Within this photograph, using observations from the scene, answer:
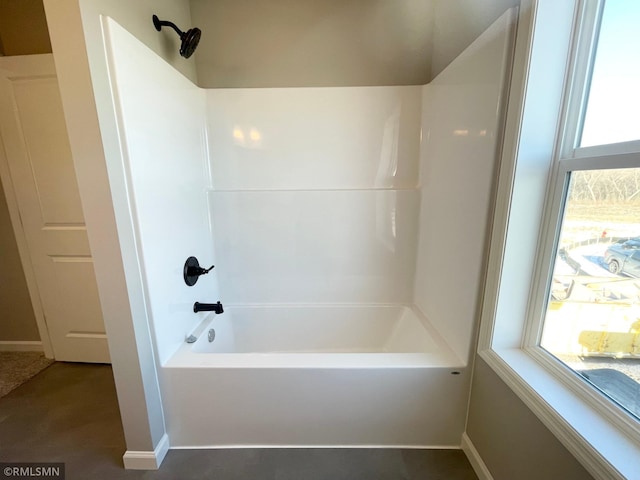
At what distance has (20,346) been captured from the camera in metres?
2.16

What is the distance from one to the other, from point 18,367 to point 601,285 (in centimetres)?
342

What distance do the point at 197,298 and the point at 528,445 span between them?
1.69 meters

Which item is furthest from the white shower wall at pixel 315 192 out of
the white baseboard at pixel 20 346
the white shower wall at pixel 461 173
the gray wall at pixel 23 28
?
the white baseboard at pixel 20 346

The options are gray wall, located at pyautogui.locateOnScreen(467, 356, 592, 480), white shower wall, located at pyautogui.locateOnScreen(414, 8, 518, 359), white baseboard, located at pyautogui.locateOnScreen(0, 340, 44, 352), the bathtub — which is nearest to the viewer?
gray wall, located at pyautogui.locateOnScreen(467, 356, 592, 480)

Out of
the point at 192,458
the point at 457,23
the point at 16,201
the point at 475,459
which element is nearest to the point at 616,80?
the point at 457,23

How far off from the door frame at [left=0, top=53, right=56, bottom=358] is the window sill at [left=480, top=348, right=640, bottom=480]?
293 centimetres

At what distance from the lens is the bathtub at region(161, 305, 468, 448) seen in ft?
4.19

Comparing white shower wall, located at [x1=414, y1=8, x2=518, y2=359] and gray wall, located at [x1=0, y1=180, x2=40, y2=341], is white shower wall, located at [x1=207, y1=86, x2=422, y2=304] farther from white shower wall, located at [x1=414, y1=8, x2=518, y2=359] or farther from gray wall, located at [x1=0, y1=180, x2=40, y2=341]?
gray wall, located at [x1=0, y1=180, x2=40, y2=341]

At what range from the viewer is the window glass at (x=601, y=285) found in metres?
0.77

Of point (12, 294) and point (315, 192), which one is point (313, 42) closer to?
point (315, 192)

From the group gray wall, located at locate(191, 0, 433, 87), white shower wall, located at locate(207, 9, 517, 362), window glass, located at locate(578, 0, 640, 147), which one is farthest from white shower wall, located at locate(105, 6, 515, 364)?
window glass, located at locate(578, 0, 640, 147)

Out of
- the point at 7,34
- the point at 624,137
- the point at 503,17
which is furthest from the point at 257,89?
the point at 624,137

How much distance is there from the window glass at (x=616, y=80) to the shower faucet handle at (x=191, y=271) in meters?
1.82

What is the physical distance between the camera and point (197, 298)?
65.8 inches
